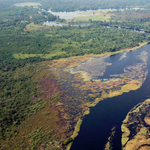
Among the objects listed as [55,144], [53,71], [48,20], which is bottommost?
[55,144]

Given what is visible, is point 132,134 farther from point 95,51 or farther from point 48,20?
point 48,20

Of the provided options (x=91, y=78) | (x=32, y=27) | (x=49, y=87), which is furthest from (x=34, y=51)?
(x=32, y=27)

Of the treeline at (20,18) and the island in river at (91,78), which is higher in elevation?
the treeline at (20,18)

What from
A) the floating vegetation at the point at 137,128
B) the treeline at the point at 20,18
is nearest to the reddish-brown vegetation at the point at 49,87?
the floating vegetation at the point at 137,128

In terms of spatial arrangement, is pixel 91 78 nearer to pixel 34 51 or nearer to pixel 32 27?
pixel 34 51

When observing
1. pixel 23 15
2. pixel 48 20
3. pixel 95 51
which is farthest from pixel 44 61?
pixel 23 15

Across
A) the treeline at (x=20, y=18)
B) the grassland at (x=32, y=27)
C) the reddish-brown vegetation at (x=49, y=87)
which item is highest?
the treeline at (x=20, y=18)

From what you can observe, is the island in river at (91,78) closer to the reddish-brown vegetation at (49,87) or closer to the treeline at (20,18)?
the reddish-brown vegetation at (49,87)

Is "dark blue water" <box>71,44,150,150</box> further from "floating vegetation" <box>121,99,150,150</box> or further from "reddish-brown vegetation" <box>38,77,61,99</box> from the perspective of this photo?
"reddish-brown vegetation" <box>38,77,61,99</box>
